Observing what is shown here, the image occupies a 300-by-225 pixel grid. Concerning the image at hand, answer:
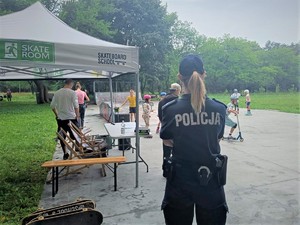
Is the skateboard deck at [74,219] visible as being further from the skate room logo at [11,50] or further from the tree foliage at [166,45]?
the tree foliage at [166,45]

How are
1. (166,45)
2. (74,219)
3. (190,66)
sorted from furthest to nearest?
(166,45) → (74,219) → (190,66)

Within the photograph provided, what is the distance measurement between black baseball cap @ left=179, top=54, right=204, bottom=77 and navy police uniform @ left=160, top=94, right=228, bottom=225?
21cm

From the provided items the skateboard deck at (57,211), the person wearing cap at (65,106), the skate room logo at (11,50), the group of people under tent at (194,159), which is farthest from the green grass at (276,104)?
the group of people under tent at (194,159)

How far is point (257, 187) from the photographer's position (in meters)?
4.70

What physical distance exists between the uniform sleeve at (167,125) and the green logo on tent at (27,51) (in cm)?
255

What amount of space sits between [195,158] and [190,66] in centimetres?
69

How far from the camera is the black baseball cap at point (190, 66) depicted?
214 cm

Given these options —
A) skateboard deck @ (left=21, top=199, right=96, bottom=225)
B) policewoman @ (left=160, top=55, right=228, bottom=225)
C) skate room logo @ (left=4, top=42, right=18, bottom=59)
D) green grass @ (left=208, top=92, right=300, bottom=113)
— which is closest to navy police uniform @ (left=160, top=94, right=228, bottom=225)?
policewoman @ (left=160, top=55, right=228, bottom=225)

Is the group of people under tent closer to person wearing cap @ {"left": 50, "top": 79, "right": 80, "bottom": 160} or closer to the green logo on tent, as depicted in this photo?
the green logo on tent

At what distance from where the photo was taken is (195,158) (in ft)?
6.56

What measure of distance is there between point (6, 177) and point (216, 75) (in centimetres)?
5882

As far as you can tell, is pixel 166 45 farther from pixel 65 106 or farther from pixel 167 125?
pixel 167 125

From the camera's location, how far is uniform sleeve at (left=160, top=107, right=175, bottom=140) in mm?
2027

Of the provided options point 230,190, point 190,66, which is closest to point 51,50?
point 190,66
